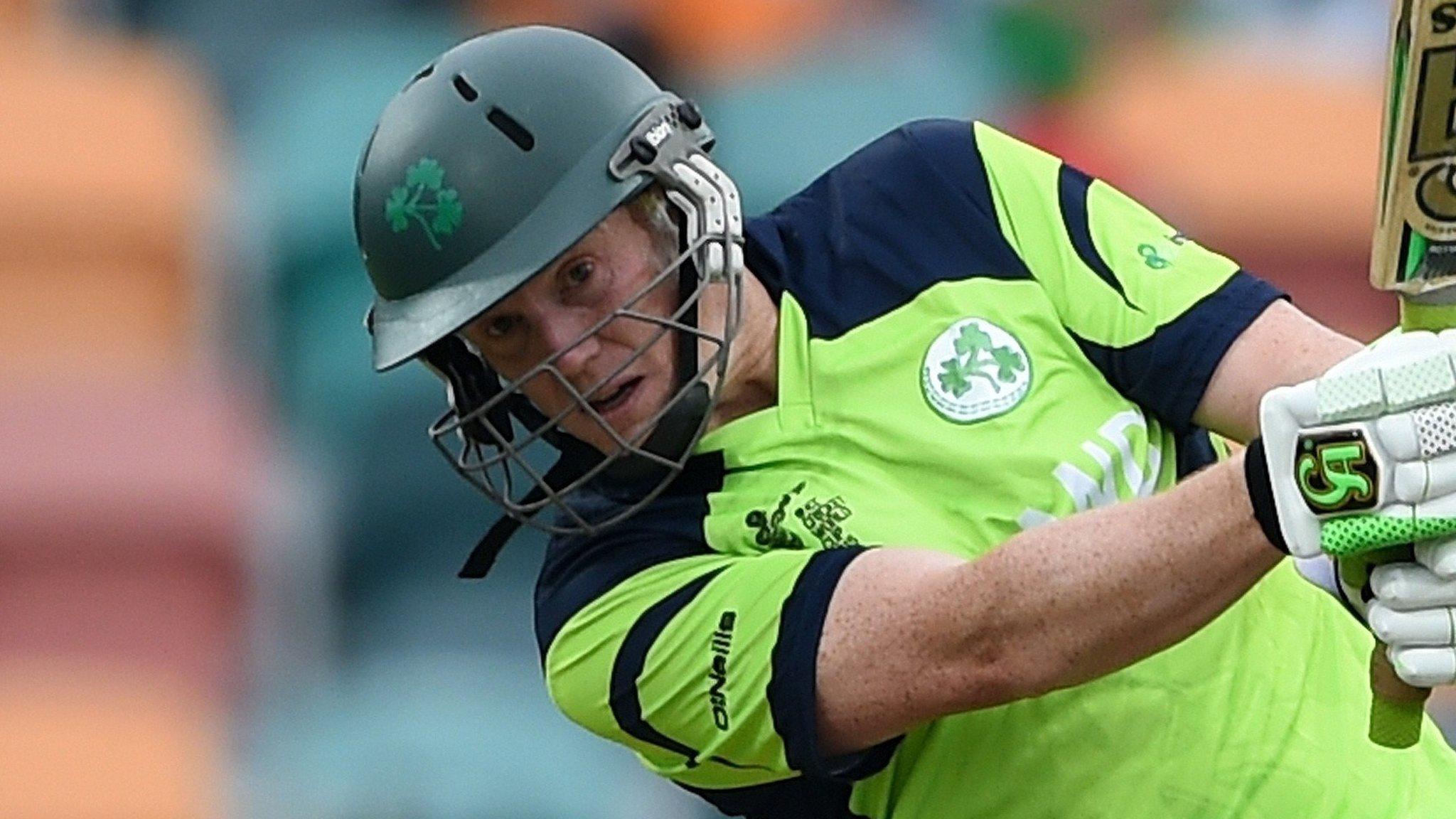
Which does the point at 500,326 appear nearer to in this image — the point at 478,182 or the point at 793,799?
the point at 478,182

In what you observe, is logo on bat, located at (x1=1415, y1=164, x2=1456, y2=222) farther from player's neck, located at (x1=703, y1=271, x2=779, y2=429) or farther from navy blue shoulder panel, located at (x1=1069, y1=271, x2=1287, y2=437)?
player's neck, located at (x1=703, y1=271, x2=779, y2=429)

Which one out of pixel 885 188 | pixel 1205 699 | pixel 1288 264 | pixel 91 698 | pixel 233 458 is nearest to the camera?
pixel 1205 699

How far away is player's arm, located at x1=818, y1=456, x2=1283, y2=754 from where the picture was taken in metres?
2.46

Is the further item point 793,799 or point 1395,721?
point 793,799

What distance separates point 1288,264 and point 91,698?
9.27ft

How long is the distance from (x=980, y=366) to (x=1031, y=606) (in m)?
0.41

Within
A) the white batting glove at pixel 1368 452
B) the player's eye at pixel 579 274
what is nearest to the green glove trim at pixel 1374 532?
the white batting glove at pixel 1368 452

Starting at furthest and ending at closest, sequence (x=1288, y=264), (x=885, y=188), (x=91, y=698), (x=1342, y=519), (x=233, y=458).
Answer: (x=1288, y=264) → (x=233, y=458) → (x=91, y=698) → (x=885, y=188) → (x=1342, y=519)

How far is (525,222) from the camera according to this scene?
2943 mm

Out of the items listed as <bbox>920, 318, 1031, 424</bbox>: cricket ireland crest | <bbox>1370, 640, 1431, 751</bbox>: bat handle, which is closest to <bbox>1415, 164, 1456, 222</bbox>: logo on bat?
<bbox>1370, 640, 1431, 751</bbox>: bat handle

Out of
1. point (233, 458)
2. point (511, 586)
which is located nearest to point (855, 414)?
point (511, 586)

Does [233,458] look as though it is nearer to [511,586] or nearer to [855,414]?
[511,586]

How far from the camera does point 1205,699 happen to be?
289 cm

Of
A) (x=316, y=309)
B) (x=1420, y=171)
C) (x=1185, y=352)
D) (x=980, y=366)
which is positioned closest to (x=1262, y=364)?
(x=1185, y=352)
